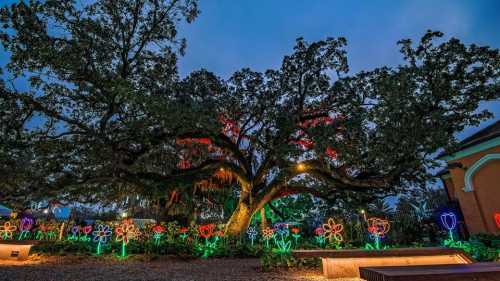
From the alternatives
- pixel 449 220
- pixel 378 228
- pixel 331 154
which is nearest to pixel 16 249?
pixel 331 154

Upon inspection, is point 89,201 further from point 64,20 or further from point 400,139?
point 400,139

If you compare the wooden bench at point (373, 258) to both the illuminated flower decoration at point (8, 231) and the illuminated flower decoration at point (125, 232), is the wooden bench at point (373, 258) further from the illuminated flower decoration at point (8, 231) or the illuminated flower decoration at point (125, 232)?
the illuminated flower decoration at point (8, 231)

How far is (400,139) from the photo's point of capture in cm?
777

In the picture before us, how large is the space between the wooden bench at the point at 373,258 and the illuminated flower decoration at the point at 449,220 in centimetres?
390

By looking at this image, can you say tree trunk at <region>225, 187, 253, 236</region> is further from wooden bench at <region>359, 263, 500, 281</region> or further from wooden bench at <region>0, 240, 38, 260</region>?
wooden bench at <region>359, 263, 500, 281</region>

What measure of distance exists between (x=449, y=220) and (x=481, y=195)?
3.10 metres

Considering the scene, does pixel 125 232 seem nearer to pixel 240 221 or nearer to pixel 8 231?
pixel 240 221

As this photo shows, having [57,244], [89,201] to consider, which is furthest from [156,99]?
[89,201]

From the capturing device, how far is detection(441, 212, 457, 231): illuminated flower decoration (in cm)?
→ 909

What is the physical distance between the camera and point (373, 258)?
564 centimetres

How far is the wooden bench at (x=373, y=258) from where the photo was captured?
560 cm

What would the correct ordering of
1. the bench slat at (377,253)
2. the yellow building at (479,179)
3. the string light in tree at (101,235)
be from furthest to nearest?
the yellow building at (479,179), the string light in tree at (101,235), the bench slat at (377,253)

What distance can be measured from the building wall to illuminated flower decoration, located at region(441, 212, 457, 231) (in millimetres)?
2873

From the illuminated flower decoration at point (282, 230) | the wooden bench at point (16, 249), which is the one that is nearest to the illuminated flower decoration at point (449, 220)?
the illuminated flower decoration at point (282, 230)
